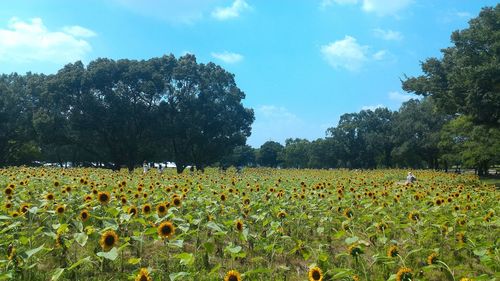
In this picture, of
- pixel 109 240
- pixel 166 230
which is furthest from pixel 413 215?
pixel 109 240

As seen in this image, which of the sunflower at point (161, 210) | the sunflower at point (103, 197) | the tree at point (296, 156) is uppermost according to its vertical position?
the tree at point (296, 156)

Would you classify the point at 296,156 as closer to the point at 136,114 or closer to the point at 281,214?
the point at 136,114

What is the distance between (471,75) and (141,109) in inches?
1149

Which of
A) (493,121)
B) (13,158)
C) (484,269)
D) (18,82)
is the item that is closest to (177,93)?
(18,82)

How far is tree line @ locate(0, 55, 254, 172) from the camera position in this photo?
4022 centimetres

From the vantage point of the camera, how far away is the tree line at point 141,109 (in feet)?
132

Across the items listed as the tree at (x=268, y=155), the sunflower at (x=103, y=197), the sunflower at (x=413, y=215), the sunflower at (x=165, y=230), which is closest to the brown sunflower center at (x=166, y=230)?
the sunflower at (x=165, y=230)

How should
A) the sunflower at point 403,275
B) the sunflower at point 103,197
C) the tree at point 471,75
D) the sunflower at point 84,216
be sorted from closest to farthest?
the sunflower at point 403,275, the sunflower at point 84,216, the sunflower at point 103,197, the tree at point 471,75

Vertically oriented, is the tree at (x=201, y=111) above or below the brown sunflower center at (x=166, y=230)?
above

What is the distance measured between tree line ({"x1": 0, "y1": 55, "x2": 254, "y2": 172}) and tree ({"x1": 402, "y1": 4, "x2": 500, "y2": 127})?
20.0 m

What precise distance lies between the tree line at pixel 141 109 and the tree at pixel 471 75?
19991mm

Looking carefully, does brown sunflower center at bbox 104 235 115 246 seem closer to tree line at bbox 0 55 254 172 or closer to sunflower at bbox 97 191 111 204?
sunflower at bbox 97 191 111 204

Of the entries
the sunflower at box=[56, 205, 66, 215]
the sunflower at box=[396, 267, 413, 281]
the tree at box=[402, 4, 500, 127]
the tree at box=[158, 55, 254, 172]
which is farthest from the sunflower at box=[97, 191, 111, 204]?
Result: the tree at box=[158, 55, 254, 172]

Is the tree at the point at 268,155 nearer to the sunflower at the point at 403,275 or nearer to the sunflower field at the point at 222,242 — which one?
the sunflower field at the point at 222,242
